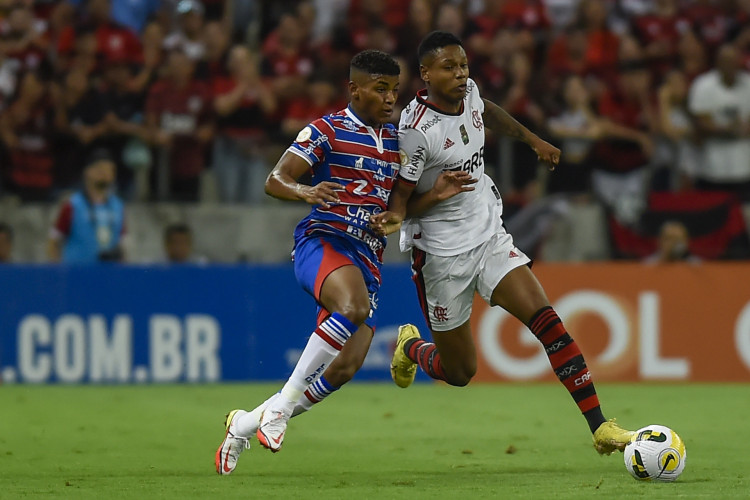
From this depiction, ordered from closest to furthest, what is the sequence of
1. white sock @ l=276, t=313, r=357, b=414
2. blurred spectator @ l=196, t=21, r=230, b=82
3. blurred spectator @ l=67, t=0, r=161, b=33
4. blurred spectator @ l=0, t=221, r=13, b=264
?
white sock @ l=276, t=313, r=357, b=414, blurred spectator @ l=0, t=221, r=13, b=264, blurred spectator @ l=196, t=21, r=230, b=82, blurred spectator @ l=67, t=0, r=161, b=33

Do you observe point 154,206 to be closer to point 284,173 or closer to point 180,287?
point 180,287

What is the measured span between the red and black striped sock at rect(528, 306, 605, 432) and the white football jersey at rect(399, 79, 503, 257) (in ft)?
2.41

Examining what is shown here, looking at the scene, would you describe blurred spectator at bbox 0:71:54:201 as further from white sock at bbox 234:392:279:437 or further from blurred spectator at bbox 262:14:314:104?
white sock at bbox 234:392:279:437

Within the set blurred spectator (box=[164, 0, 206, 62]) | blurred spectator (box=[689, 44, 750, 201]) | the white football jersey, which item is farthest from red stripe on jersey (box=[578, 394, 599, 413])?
blurred spectator (box=[164, 0, 206, 62])

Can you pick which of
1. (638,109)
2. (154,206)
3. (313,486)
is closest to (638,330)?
(638,109)

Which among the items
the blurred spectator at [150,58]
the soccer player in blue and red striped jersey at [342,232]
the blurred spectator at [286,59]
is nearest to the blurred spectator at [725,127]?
the blurred spectator at [286,59]

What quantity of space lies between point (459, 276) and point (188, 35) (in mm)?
8580

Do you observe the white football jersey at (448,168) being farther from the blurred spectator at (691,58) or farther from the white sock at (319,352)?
the blurred spectator at (691,58)

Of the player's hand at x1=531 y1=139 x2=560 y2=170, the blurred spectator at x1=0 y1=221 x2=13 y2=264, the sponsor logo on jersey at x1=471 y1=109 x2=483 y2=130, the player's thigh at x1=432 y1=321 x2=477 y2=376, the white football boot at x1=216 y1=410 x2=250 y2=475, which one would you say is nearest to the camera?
the white football boot at x1=216 y1=410 x2=250 y2=475

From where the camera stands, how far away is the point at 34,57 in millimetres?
15625

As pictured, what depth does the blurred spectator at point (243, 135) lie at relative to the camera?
15.2 meters

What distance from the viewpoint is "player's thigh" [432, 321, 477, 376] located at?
872cm

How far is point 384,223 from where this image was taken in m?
7.98

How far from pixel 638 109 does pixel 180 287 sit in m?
6.13
